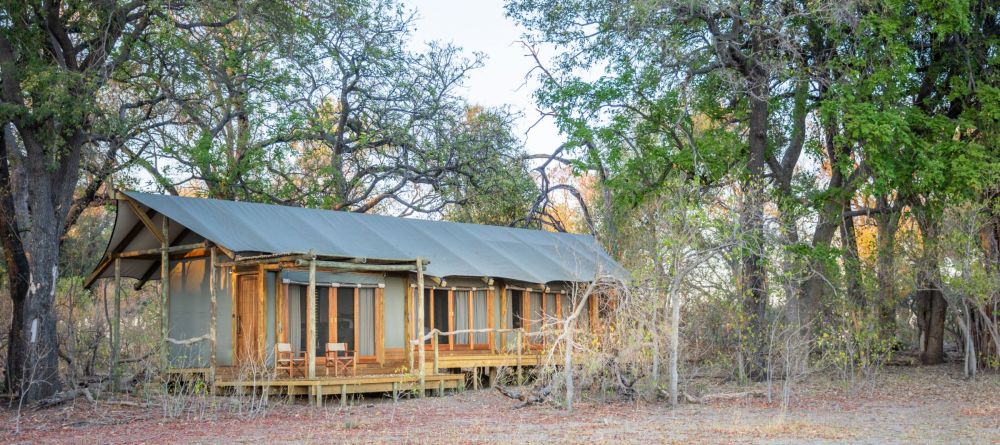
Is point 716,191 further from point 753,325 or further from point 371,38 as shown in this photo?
point 371,38

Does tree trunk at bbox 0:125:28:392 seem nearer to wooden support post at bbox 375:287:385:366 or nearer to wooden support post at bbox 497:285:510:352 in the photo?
wooden support post at bbox 375:287:385:366

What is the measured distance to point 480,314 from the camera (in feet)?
69.0

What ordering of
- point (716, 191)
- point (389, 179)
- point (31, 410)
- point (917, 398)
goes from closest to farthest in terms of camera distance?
point (31, 410), point (917, 398), point (716, 191), point (389, 179)

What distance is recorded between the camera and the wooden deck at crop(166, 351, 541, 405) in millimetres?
15609

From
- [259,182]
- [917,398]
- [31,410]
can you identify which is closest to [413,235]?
[259,182]

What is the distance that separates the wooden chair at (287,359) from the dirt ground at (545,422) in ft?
2.15

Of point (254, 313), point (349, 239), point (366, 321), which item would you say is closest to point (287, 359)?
point (254, 313)

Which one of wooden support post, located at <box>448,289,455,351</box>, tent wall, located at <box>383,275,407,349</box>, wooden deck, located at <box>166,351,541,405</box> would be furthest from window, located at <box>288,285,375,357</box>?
wooden support post, located at <box>448,289,455,351</box>

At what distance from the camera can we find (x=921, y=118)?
19.9 metres

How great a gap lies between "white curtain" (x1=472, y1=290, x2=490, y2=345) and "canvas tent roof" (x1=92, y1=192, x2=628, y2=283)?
2.66 feet

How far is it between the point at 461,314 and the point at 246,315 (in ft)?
16.2

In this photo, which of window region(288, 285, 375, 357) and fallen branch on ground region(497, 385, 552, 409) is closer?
fallen branch on ground region(497, 385, 552, 409)

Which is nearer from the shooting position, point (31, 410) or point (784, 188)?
point (31, 410)

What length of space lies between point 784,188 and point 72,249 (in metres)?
17.2
